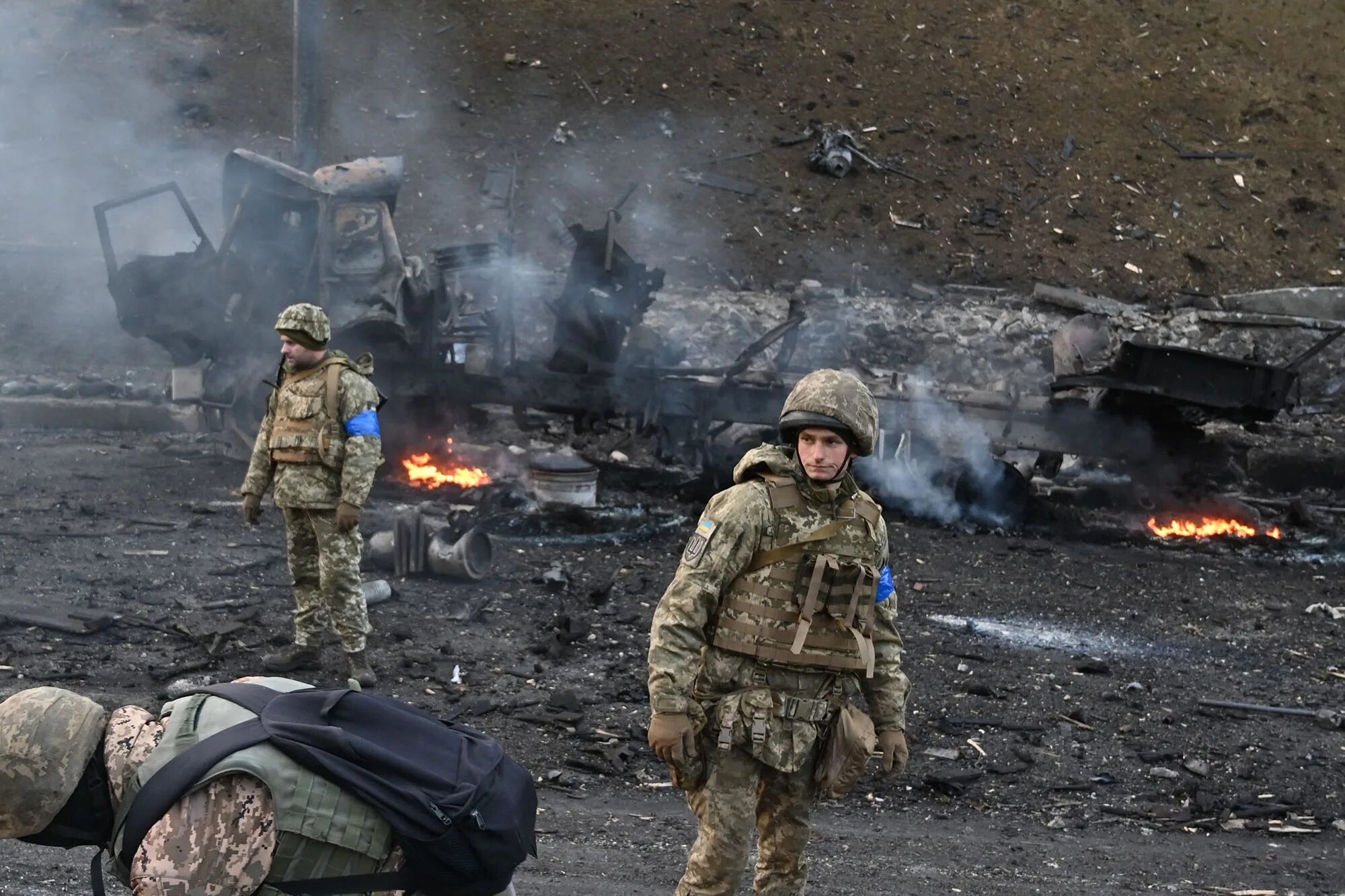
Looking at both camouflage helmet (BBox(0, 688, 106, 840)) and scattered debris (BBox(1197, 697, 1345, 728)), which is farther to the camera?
scattered debris (BBox(1197, 697, 1345, 728))

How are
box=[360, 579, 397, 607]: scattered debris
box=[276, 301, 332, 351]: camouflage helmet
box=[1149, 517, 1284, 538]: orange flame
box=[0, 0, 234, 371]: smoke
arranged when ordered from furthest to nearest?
box=[0, 0, 234, 371]: smoke, box=[1149, 517, 1284, 538]: orange flame, box=[360, 579, 397, 607]: scattered debris, box=[276, 301, 332, 351]: camouflage helmet

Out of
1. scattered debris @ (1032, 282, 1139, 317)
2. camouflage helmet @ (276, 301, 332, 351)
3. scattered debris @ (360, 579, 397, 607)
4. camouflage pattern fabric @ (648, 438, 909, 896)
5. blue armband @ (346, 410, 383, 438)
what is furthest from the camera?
scattered debris @ (1032, 282, 1139, 317)

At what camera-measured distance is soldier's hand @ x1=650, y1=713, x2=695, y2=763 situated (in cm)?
383

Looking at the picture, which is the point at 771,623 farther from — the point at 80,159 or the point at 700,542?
the point at 80,159

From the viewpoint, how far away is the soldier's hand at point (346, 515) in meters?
6.84

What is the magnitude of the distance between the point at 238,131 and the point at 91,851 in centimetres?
1643

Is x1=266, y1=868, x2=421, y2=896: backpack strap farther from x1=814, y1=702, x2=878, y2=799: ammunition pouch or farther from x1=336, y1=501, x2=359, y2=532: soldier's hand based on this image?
x1=336, y1=501, x2=359, y2=532: soldier's hand

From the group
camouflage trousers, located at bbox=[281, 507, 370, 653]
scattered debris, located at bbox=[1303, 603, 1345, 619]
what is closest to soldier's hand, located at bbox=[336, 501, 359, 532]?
camouflage trousers, located at bbox=[281, 507, 370, 653]

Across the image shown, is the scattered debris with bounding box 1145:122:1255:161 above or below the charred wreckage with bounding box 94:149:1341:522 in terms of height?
above

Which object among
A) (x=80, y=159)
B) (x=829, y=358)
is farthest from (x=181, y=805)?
(x=80, y=159)

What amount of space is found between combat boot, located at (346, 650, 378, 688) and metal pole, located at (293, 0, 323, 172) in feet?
36.2

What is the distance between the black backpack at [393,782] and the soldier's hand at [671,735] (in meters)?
0.91

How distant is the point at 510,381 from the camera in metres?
11.9

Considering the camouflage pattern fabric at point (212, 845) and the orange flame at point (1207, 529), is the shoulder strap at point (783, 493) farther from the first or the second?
the orange flame at point (1207, 529)
